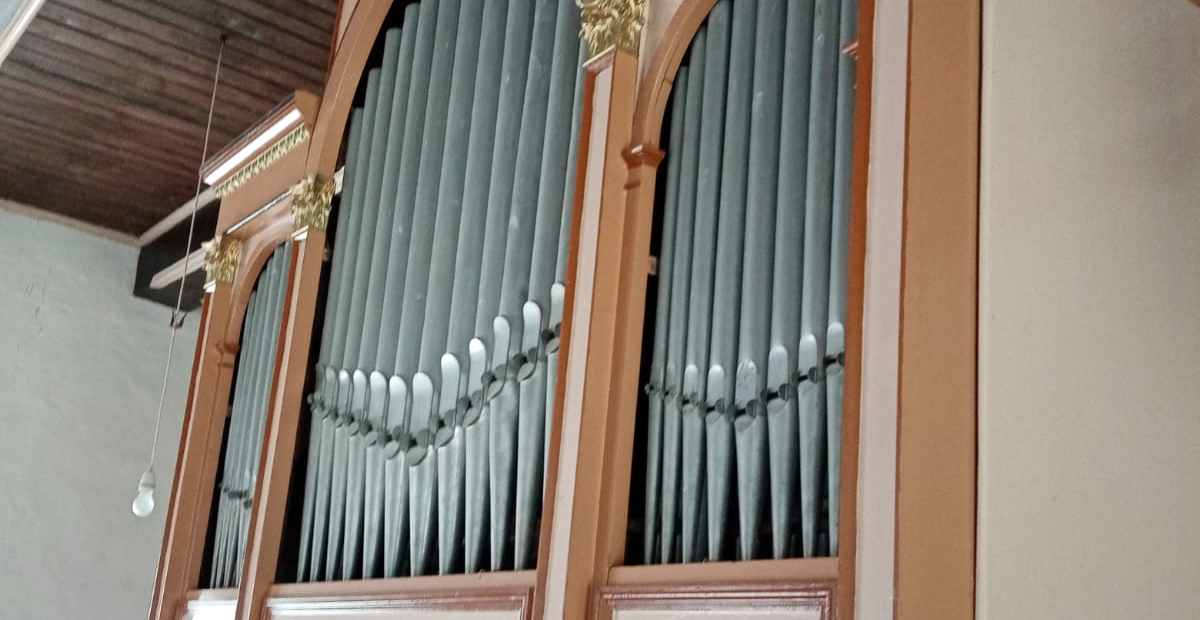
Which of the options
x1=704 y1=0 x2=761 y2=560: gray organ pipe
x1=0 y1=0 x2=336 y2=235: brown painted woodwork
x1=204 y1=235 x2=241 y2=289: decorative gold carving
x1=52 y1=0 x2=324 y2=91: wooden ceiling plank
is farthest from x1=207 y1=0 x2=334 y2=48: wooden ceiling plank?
x1=704 y1=0 x2=761 y2=560: gray organ pipe

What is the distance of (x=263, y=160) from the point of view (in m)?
5.00

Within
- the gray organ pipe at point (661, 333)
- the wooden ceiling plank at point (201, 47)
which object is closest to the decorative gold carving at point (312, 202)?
the wooden ceiling plank at point (201, 47)

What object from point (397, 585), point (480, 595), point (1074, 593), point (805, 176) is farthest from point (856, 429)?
point (397, 585)

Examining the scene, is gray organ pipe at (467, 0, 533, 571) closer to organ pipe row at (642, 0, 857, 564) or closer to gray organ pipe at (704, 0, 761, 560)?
organ pipe row at (642, 0, 857, 564)

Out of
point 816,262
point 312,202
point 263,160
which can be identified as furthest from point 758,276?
point 263,160

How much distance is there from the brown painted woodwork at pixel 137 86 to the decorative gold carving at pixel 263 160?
2.27ft

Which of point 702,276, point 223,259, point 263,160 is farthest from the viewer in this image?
point 223,259

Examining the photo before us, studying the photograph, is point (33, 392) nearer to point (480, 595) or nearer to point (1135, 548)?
point (480, 595)

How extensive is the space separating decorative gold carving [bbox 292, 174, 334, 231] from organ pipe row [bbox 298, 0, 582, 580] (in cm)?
6

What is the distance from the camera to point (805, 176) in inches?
104

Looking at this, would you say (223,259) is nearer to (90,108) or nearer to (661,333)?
(90,108)

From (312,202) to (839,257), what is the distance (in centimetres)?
248

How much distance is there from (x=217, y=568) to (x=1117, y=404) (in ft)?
11.2

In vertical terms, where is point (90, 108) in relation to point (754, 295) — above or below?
above
